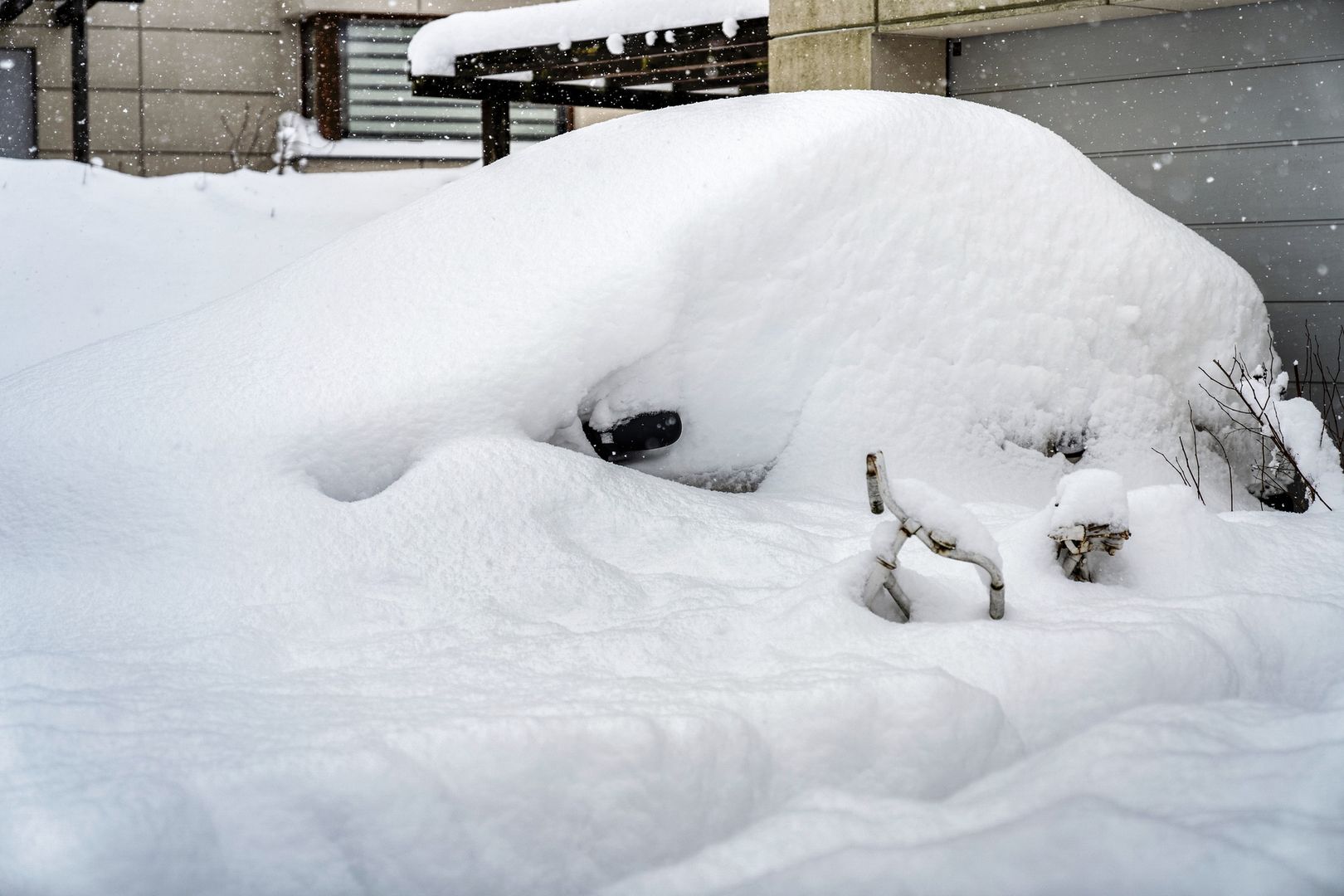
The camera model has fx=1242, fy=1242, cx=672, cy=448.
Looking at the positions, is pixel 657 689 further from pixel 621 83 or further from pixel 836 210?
pixel 621 83

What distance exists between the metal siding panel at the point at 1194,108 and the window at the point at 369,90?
8.18 meters

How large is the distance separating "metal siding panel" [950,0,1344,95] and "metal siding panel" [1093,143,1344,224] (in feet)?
1.24

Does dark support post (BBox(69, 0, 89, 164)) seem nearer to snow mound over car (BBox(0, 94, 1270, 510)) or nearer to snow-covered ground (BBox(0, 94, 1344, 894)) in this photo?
snow-covered ground (BBox(0, 94, 1344, 894))

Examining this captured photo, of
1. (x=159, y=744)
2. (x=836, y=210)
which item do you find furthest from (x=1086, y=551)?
(x=159, y=744)

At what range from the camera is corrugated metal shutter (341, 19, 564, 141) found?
13.0 metres

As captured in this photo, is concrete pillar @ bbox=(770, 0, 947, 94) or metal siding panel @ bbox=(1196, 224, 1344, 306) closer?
metal siding panel @ bbox=(1196, 224, 1344, 306)

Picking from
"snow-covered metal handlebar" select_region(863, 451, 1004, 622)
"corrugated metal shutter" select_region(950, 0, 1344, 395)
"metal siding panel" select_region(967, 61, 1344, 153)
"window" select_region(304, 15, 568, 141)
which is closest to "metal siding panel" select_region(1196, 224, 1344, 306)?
"corrugated metal shutter" select_region(950, 0, 1344, 395)

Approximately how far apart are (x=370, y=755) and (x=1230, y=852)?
1199 millimetres

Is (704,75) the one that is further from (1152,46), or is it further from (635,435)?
(635,435)

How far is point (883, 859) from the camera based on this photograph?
5.62 ft

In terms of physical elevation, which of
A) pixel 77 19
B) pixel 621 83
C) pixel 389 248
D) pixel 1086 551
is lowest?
pixel 1086 551

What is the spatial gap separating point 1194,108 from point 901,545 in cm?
398

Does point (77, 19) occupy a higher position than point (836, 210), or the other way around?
point (77, 19)

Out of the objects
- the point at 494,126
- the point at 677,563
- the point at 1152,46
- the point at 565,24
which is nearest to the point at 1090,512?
the point at 677,563
